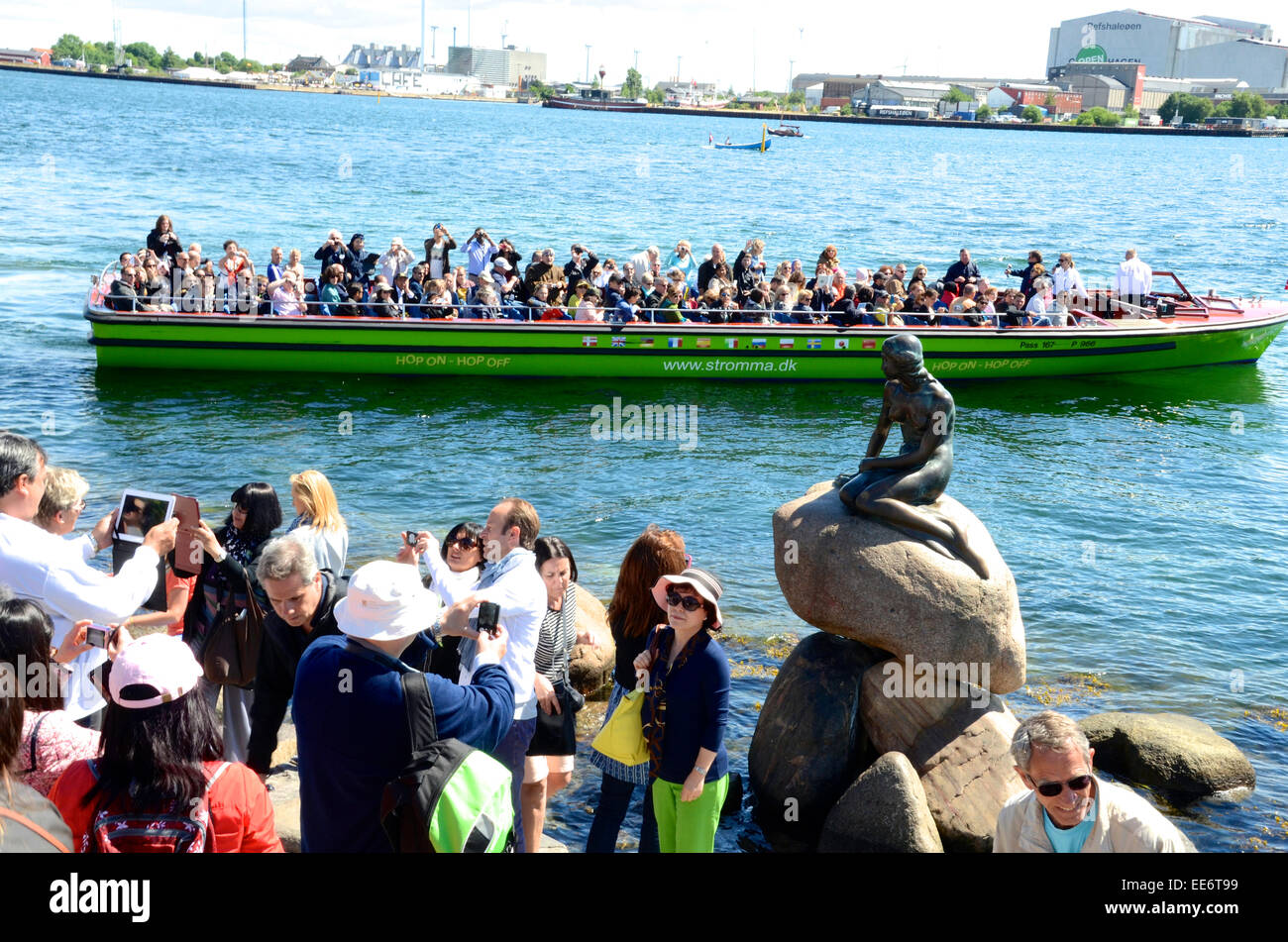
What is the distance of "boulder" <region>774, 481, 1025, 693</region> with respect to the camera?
26.4 feet

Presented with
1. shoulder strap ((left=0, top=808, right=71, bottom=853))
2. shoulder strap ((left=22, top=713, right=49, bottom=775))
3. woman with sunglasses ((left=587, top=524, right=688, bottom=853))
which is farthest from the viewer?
woman with sunglasses ((left=587, top=524, right=688, bottom=853))

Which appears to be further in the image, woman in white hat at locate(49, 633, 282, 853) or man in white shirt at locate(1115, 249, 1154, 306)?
man in white shirt at locate(1115, 249, 1154, 306)

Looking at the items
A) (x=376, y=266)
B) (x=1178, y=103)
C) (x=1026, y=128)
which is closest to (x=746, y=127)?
(x=1026, y=128)

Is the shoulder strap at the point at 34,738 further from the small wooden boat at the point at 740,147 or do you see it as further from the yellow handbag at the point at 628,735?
the small wooden boat at the point at 740,147

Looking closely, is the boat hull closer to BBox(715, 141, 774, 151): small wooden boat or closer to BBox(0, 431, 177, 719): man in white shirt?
BBox(715, 141, 774, 151): small wooden boat

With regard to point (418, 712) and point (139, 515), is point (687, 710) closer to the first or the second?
point (418, 712)

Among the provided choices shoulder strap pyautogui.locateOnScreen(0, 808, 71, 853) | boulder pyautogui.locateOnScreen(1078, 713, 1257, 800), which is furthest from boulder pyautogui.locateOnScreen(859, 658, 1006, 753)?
shoulder strap pyautogui.locateOnScreen(0, 808, 71, 853)

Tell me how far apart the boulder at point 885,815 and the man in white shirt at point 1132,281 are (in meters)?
20.0

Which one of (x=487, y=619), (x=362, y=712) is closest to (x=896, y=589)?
(x=487, y=619)

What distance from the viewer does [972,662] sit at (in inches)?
323

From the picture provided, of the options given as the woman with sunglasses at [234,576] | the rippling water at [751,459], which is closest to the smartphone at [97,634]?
the woman with sunglasses at [234,576]

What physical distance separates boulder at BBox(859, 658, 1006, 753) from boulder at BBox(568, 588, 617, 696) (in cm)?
254

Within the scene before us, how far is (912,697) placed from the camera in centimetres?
830
